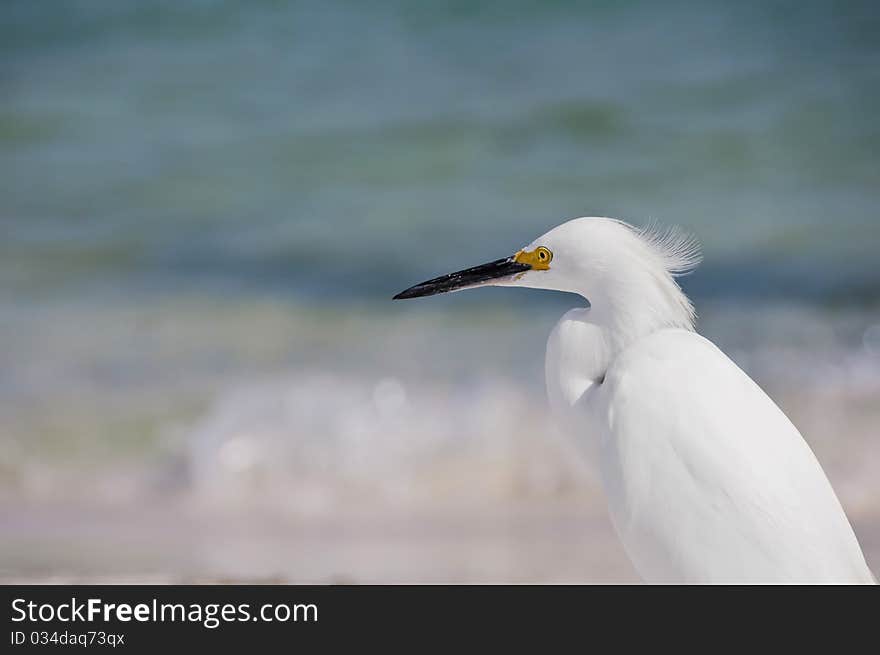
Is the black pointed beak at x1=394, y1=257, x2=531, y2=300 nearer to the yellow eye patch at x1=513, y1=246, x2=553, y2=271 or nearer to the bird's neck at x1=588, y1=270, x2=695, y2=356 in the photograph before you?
the yellow eye patch at x1=513, y1=246, x2=553, y2=271

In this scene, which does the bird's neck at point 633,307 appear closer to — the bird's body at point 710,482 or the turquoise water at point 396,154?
the bird's body at point 710,482

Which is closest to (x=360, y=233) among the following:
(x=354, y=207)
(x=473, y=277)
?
(x=354, y=207)

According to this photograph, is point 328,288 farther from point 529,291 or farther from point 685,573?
point 685,573

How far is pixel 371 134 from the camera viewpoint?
695cm

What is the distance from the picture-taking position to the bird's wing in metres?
1.99

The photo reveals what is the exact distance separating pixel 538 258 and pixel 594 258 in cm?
14

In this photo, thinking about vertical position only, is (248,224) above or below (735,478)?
above

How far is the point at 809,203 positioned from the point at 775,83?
1154mm

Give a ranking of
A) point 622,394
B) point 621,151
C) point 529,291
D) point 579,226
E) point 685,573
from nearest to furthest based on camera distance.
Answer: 1. point 685,573
2. point 622,394
3. point 579,226
4. point 529,291
5. point 621,151

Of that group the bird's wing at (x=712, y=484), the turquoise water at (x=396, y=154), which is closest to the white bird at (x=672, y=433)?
the bird's wing at (x=712, y=484)

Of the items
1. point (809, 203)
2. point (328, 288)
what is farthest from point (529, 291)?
point (809, 203)

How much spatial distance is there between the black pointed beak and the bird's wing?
15.1 inches

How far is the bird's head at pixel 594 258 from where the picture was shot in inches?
89.7

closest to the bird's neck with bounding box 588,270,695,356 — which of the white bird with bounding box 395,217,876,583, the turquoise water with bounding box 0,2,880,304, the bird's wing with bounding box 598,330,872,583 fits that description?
the white bird with bounding box 395,217,876,583
